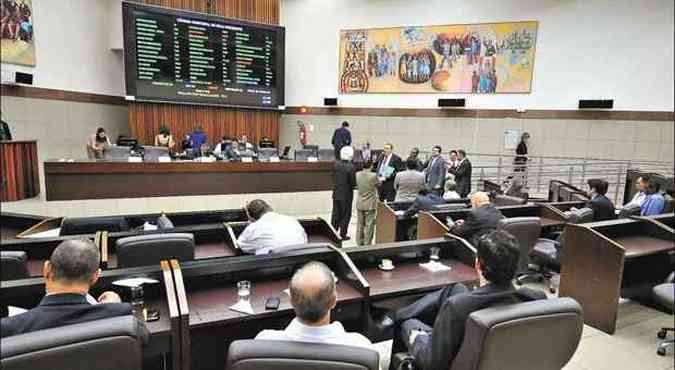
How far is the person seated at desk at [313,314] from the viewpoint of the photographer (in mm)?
1548

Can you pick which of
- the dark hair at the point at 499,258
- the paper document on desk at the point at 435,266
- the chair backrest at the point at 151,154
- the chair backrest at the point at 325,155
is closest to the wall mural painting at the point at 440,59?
the chair backrest at the point at 325,155

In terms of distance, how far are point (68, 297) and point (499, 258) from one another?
1822 millimetres

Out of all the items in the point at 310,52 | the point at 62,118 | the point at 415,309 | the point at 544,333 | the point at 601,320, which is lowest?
the point at 601,320

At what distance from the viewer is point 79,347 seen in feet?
4.48

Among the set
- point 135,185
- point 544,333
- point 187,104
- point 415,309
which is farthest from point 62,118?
point 544,333

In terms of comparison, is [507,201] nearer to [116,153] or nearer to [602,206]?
[602,206]

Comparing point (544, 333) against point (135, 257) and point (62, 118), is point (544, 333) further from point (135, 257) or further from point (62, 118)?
point (62, 118)

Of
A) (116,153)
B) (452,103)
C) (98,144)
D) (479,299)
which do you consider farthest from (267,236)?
(452,103)

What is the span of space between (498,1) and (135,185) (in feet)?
31.6

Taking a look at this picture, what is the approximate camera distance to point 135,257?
2.74 meters

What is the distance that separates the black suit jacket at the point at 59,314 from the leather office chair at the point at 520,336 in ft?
4.71

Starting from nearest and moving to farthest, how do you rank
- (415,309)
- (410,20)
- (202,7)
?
(415,309), (202,7), (410,20)

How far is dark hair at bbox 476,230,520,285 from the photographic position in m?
1.84

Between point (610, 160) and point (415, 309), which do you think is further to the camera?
point (610, 160)
